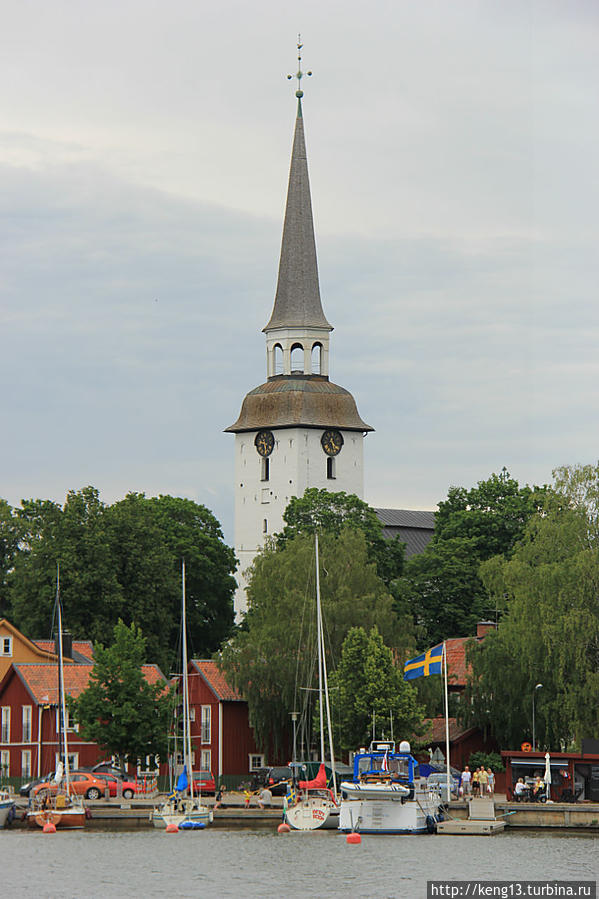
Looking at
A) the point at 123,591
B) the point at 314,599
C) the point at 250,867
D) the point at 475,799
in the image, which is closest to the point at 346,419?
the point at 123,591

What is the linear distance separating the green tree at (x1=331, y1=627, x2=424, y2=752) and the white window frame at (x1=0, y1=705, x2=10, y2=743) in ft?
67.4

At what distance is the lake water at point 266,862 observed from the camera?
5741 cm

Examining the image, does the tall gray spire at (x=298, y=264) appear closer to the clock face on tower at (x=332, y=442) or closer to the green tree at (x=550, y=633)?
the clock face on tower at (x=332, y=442)

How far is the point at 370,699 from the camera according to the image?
82.1m

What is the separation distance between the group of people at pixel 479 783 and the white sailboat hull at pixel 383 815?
8.44 meters

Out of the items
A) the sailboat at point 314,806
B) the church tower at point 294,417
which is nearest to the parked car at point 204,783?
the sailboat at point 314,806

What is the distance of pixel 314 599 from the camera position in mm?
89812

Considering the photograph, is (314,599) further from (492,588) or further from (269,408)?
(269,408)

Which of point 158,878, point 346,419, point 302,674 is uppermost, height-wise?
point 346,419

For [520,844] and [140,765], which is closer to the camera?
[520,844]

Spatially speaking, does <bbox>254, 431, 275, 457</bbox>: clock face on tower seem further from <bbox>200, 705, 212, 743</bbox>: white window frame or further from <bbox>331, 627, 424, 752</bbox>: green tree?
<bbox>331, 627, 424, 752</bbox>: green tree

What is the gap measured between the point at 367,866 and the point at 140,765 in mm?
29616

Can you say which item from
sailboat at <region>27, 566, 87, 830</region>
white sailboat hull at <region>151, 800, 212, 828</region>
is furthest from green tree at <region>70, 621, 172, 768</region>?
white sailboat hull at <region>151, 800, 212, 828</region>

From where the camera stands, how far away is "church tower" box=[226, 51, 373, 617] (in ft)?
476
